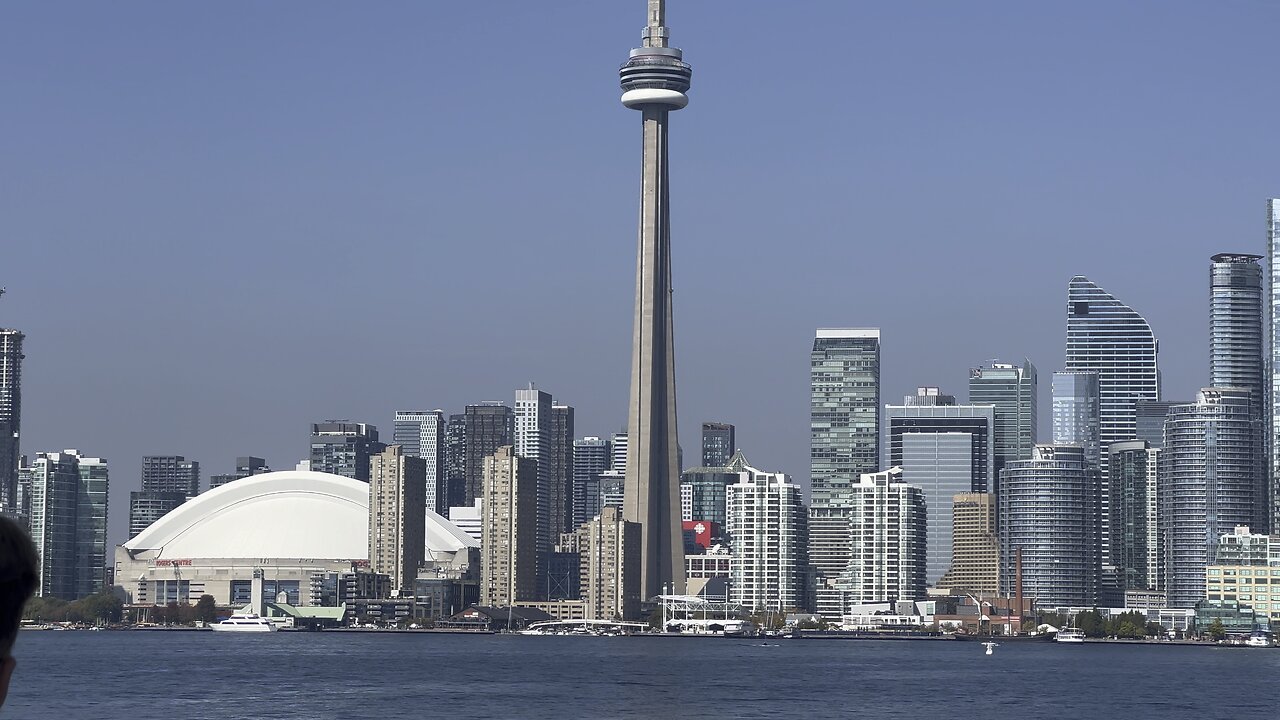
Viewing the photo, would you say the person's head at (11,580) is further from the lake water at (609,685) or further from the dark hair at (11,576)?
the lake water at (609,685)

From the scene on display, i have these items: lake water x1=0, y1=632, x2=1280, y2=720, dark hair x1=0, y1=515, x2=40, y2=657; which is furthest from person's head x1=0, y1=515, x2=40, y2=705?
lake water x1=0, y1=632, x2=1280, y2=720

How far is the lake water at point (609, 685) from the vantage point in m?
98.1

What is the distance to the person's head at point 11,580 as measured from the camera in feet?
12.5

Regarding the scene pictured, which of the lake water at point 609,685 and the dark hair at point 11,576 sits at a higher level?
the dark hair at point 11,576

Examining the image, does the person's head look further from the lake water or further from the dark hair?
the lake water

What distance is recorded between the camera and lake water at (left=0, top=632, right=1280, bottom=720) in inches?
3861

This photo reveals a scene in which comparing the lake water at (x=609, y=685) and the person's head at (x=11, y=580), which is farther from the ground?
the person's head at (x=11, y=580)

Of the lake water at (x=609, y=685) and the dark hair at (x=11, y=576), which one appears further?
the lake water at (x=609, y=685)

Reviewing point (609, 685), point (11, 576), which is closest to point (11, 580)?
point (11, 576)

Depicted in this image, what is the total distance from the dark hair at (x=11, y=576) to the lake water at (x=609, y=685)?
69831mm

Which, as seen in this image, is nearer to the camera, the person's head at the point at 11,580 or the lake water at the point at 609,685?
the person's head at the point at 11,580

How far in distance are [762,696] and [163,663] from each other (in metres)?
57.7

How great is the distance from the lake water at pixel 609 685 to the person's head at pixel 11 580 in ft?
229

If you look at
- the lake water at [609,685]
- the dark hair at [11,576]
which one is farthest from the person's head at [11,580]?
the lake water at [609,685]
